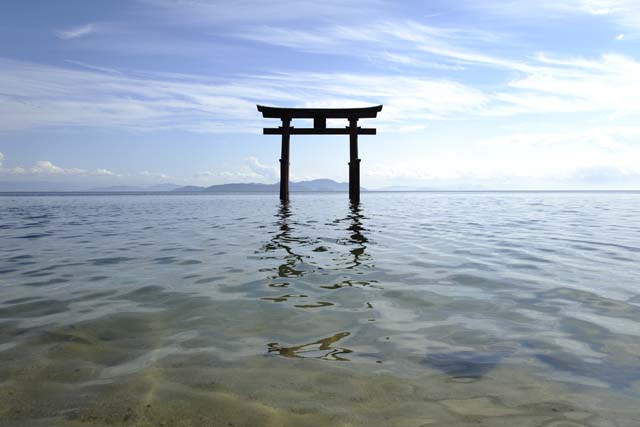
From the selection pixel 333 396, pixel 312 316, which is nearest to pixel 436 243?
pixel 312 316

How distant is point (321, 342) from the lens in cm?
258

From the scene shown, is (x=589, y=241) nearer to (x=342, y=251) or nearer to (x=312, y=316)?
(x=342, y=251)

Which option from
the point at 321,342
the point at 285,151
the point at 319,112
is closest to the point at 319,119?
the point at 319,112

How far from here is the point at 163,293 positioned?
386 centimetres

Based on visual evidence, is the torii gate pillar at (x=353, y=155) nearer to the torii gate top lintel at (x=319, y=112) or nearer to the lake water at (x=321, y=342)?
the torii gate top lintel at (x=319, y=112)

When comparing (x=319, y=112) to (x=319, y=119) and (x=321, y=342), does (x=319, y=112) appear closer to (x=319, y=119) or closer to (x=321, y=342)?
(x=319, y=119)

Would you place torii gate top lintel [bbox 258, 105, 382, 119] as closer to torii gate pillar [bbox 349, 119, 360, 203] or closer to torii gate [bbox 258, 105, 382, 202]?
torii gate [bbox 258, 105, 382, 202]

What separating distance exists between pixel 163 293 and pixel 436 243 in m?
4.90

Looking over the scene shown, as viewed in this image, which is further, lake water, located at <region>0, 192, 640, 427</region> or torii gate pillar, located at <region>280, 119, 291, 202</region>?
torii gate pillar, located at <region>280, 119, 291, 202</region>

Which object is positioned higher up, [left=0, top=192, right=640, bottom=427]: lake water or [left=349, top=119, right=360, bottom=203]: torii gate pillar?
[left=349, top=119, right=360, bottom=203]: torii gate pillar

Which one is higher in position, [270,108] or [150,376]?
[270,108]

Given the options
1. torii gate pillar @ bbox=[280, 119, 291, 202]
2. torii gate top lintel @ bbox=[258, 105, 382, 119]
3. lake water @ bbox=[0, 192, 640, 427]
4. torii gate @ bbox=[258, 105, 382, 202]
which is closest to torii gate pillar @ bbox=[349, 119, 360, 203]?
torii gate @ bbox=[258, 105, 382, 202]

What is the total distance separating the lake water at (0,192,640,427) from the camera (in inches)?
69.4

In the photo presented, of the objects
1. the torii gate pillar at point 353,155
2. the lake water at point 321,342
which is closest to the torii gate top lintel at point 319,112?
the torii gate pillar at point 353,155
